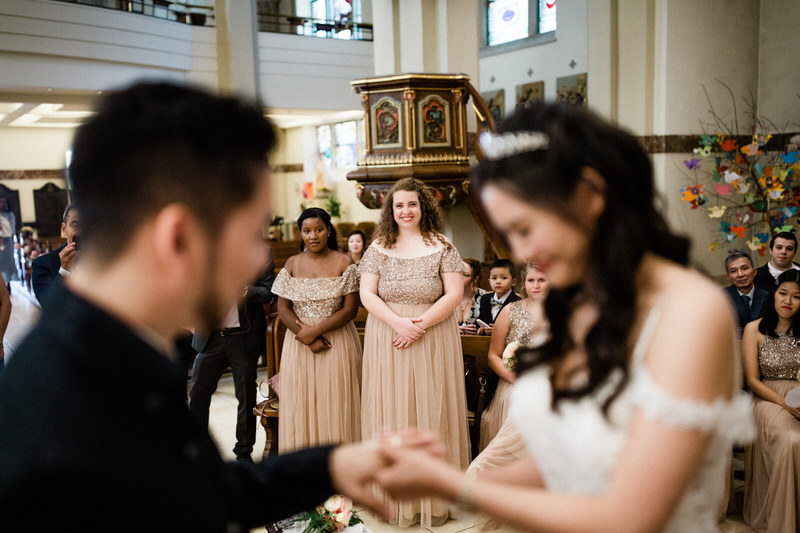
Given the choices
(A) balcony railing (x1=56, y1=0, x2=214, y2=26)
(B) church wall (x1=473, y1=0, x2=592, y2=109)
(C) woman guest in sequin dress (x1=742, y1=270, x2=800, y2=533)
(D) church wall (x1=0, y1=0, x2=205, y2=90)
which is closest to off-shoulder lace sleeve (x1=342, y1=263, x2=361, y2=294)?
(C) woman guest in sequin dress (x1=742, y1=270, x2=800, y2=533)

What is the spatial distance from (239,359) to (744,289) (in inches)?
158

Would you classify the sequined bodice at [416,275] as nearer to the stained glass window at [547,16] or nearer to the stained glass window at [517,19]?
the stained glass window at [517,19]

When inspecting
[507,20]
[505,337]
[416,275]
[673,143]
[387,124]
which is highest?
[507,20]

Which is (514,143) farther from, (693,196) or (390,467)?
(693,196)

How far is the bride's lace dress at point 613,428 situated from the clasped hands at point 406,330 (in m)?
2.73

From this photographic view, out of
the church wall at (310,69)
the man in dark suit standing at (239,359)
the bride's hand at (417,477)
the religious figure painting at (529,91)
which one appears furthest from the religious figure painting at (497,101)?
the bride's hand at (417,477)

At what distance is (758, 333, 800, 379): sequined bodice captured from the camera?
170 inches

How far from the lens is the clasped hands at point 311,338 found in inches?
183

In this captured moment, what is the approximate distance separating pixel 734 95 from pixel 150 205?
33.4 ft

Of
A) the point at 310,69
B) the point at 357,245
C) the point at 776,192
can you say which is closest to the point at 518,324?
the point at 776,192

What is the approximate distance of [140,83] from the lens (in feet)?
3.22

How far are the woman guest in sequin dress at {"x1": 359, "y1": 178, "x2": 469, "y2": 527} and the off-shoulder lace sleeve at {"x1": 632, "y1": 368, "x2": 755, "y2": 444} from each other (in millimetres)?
3024

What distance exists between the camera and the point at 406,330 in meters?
4.26

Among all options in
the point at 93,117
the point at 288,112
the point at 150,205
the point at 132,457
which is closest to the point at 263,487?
the point at 132,457
